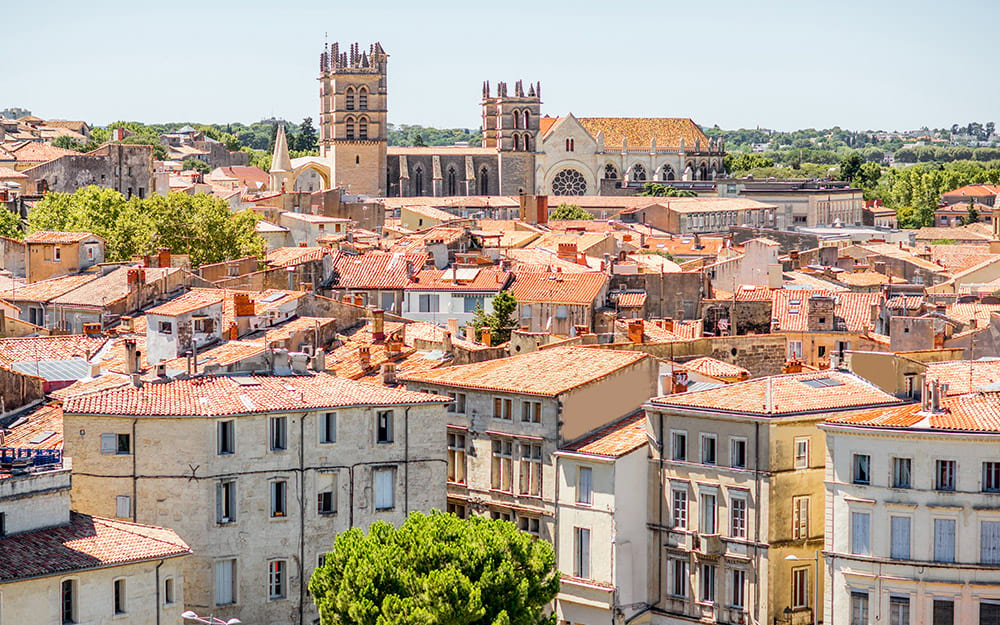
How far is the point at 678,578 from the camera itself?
46.9 metres

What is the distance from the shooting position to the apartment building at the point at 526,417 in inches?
1905

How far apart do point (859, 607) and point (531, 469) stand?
949 centimetres

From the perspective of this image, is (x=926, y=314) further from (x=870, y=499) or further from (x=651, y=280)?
(x=870, y=499)

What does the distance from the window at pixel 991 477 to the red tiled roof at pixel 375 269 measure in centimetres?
3872

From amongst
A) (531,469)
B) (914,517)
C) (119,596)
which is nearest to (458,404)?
(531,469)

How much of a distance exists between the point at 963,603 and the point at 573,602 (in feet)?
31.2

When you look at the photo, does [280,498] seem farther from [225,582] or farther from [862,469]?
[862,469]

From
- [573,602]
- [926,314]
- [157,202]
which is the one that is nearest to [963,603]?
[573,602]

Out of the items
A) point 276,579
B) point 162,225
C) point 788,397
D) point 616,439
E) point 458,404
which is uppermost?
point 162,225

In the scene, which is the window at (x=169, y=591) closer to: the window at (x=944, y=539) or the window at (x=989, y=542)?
the window at (x=944, y=539)

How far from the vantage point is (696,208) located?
542 feet

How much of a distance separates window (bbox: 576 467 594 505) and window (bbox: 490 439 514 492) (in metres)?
2.49

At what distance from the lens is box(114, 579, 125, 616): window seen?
123 ft

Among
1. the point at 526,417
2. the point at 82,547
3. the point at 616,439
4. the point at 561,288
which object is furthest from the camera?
the point at 561,288
